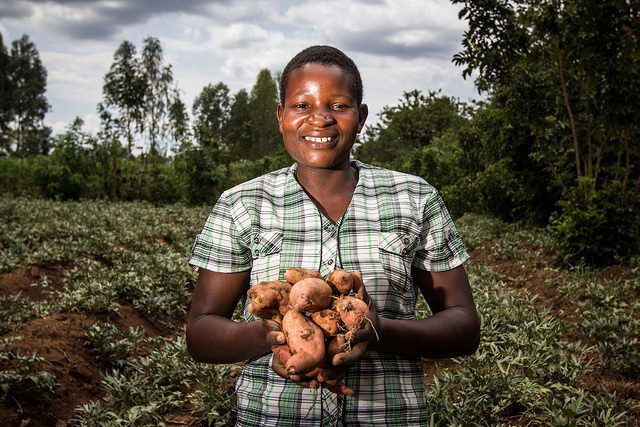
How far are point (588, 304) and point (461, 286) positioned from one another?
382cm

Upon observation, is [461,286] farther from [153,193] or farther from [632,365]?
[153,193]

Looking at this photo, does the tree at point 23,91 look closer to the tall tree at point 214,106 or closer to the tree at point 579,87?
the tall tree at point 214,106

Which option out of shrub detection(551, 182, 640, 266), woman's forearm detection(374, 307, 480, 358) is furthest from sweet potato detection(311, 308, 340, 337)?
shrub detection(551, 182, 640, 266)

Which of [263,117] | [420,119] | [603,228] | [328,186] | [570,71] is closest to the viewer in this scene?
[328,186]

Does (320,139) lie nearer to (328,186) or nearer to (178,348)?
(328,186)

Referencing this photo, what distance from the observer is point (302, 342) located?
115cm

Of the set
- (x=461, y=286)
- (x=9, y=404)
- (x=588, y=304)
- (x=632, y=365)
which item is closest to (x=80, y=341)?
(x=9, y=404)

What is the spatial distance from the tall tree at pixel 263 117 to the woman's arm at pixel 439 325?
1538 inches

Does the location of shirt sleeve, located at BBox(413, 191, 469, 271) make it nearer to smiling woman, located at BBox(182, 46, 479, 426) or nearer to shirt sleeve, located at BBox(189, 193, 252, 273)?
smiling woman, located at BBox(182, 46, 479, 426)

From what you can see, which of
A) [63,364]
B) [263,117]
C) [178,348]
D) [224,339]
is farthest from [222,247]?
[263,117]

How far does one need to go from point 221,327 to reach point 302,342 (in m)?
0.33

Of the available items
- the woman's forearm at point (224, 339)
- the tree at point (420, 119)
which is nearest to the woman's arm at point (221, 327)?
the woman's forearm at point (224, 339)

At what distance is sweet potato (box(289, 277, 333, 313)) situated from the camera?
120 cm

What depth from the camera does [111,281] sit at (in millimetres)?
4867
